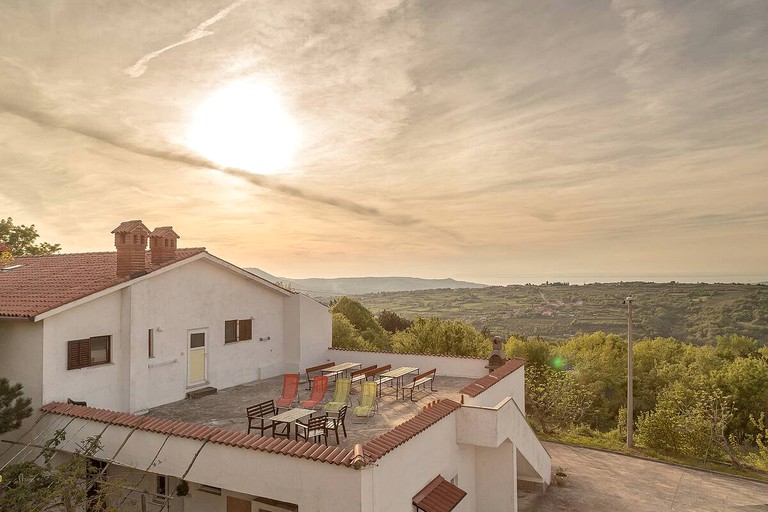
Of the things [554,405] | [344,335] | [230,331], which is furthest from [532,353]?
[230,331]

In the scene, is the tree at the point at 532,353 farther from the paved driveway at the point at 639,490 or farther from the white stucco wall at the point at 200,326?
the white stucco wall at the point at 200,326

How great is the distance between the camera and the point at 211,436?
983 centimetres

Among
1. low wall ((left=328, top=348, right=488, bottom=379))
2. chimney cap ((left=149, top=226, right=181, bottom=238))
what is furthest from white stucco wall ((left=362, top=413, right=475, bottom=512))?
chimney cap ((left=149, top=226, right=181, bottom=238))

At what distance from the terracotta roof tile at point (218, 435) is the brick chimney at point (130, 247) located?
420cm

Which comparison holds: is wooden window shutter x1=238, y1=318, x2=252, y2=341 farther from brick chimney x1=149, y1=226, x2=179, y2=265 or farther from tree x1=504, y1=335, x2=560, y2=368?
tree x1=504, y1=335, x2=560, y2=368

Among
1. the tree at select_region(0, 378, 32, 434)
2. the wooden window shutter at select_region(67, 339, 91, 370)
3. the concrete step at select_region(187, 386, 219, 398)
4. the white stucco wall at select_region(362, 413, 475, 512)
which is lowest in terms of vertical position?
the white stucco wall at select_region(362, 413, 475, 512)

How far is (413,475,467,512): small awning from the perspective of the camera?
33.7 ft

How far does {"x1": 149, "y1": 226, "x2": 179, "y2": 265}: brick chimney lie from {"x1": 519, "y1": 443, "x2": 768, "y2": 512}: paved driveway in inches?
601

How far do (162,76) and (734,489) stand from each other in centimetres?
2728

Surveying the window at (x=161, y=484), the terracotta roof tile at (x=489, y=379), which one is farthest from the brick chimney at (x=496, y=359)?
the window at (x=161, y=484)

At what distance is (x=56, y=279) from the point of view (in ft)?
50.5

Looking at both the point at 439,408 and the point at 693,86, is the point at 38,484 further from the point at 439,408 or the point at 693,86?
the point at 693,86

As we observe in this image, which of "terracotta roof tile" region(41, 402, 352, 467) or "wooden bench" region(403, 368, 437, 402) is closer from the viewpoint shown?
"terracotta roof tile" region(41, 402, 352, 467)

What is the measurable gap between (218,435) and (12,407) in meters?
6.07
